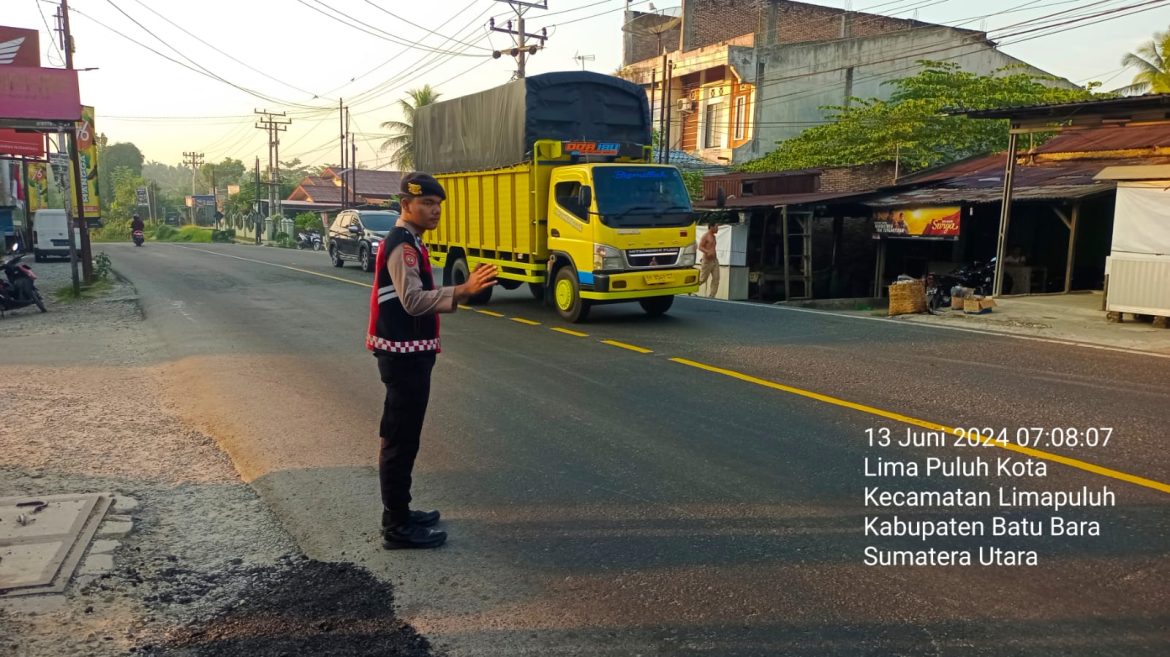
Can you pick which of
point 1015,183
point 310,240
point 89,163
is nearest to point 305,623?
point 1015,183

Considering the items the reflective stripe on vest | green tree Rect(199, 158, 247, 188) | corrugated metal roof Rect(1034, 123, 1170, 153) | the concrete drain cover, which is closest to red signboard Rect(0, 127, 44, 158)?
the concrete drain cover

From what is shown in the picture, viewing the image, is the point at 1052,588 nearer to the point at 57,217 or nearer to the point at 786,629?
the point at 786,629

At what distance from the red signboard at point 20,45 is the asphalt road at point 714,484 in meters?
33.5

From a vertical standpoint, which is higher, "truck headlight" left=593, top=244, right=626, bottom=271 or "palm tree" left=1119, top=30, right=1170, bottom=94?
"palm tree" left=1119, top=30, right=1170, bottom=94

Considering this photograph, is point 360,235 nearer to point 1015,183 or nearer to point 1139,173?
point 1015,183

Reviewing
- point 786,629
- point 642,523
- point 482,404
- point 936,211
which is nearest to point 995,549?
point 786,629

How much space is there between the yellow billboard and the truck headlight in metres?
28.8

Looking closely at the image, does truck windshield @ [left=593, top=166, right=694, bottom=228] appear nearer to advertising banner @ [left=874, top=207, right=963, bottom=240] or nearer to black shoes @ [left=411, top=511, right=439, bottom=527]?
black shoes @ [left=411, top=511, right=439, bottom=527]

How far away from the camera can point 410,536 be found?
4324 mm

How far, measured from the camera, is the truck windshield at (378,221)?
23672 millimetres

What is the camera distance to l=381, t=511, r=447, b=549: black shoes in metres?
4.32

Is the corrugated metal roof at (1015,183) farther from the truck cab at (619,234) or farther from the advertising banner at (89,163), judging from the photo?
the advertising banner at (89,163)

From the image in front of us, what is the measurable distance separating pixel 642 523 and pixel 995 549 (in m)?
1.83

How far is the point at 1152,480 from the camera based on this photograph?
16.8ft
